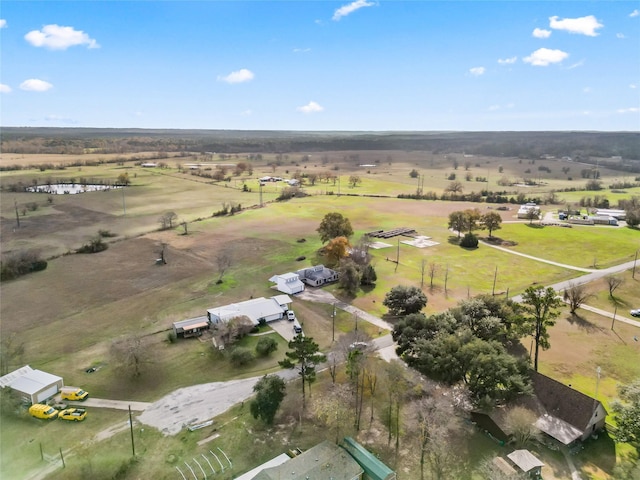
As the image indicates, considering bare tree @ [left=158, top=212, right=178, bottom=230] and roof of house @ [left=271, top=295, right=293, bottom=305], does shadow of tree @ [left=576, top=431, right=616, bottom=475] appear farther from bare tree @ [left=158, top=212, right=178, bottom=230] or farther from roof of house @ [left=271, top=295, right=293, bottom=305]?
bare tree @ [left=158, top=212, right=178, bottom=230]

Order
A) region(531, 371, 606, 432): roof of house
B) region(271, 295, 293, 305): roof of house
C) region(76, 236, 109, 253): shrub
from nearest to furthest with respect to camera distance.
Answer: region(531, 371, 606, 432): roof of house → region(271, 295, 293, 305): roof of house → region(76, 236, 109, 253): shrub

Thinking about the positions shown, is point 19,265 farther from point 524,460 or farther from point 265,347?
point 524,460

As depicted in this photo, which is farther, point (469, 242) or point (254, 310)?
point (469, 242)

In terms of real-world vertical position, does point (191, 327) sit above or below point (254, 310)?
below

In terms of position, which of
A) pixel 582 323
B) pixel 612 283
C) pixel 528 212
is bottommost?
pixel 582 323

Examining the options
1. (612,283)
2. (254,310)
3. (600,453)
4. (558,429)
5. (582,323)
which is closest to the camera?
(600,453)

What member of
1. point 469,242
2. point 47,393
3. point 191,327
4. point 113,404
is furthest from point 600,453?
point 469,242

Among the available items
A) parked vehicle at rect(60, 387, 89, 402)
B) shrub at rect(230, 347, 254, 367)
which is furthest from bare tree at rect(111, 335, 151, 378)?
shrub at rect(230, 347, 254, 367)

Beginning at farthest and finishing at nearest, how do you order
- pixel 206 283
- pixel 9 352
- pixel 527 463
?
pixel 206 283, pixel 9 352, pixel 527 463
